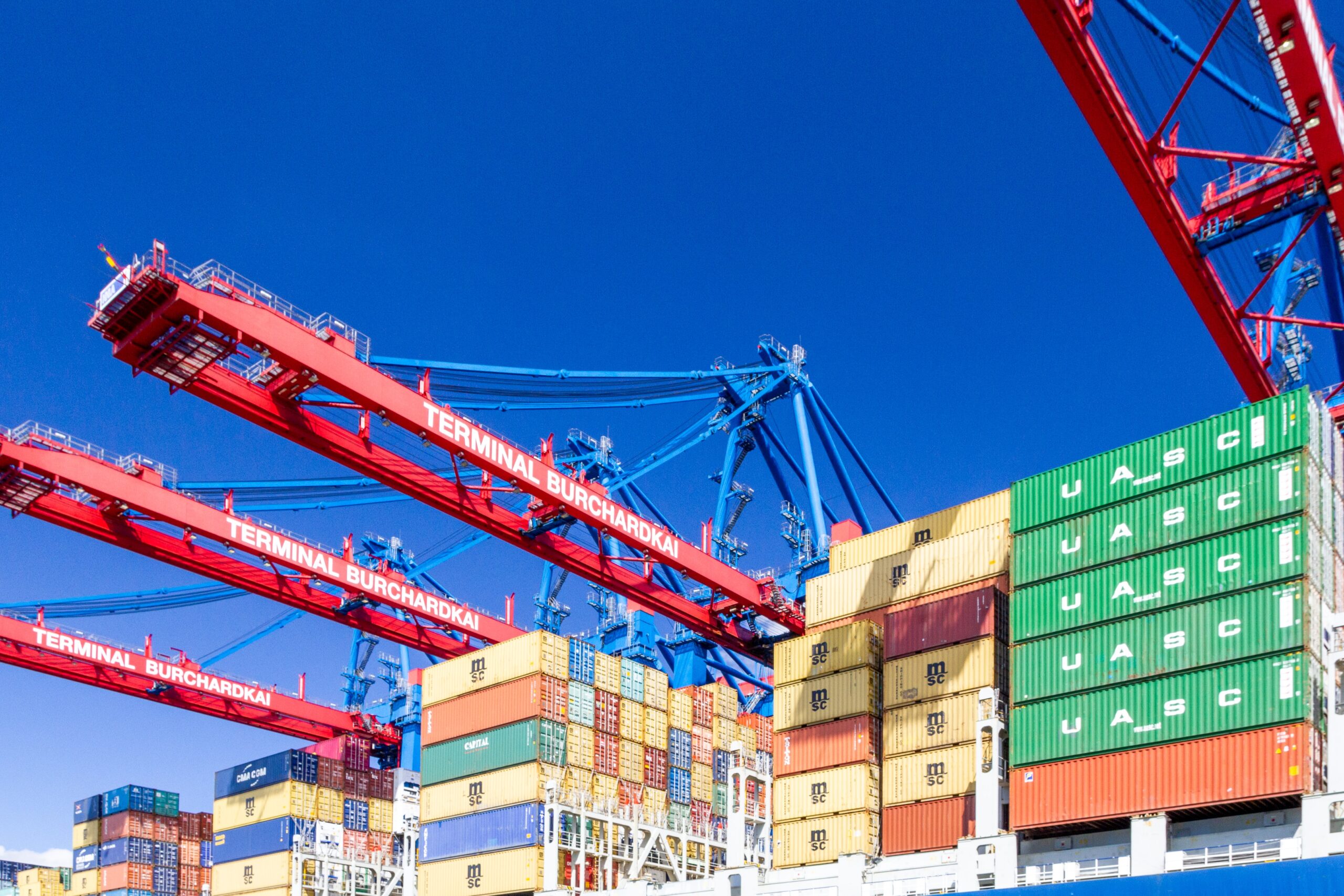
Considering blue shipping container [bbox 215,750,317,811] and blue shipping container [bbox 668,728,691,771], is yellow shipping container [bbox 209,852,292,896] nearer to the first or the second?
blue shipping container [bbox 215,750,317,811]

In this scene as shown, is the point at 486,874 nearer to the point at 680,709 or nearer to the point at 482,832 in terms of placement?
the point at 482,832

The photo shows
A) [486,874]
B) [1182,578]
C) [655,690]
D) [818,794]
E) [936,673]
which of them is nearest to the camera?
[1182,578]

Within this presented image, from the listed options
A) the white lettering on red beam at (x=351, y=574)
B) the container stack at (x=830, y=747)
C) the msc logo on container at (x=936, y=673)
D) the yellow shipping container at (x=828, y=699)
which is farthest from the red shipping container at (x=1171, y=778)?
the white lettering on red beam at (x=351, y=574)

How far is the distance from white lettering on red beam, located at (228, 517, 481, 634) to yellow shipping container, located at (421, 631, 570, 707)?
300 centimetres

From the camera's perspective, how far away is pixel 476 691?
4378cm

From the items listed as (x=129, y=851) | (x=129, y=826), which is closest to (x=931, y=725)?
(x=129, y=826)

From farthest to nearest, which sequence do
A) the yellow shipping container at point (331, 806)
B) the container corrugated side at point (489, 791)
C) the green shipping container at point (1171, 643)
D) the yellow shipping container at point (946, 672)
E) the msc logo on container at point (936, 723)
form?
the yellow shipping container at point (331, 806), the container corrugated side at point (489, 791), the msc logo on container at point (936, 723), the yellow shipping container at point (946, 672), the green shipping container at point (1171, 643)

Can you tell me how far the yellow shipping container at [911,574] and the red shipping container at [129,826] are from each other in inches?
1571

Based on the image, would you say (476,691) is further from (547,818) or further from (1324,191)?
(1324,191)

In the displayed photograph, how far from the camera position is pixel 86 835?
65750 millimetres

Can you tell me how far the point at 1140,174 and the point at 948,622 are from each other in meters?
11.5

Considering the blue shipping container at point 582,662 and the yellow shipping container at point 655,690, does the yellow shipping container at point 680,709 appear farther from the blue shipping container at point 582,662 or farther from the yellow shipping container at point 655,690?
the blue shipping container at point 582,662

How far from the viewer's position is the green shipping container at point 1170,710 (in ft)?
81.4

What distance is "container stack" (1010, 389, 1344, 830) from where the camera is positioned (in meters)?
25.1
